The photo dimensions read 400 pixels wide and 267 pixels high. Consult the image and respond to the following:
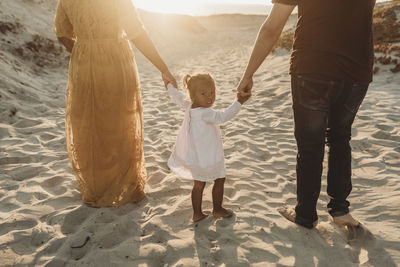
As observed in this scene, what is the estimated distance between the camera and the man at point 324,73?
1968 millimetres

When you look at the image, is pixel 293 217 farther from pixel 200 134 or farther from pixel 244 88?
pixel 244 88

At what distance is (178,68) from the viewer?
12.2 meters

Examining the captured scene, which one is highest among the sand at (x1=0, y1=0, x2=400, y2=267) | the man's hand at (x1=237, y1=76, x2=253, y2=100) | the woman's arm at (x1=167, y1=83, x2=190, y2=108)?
the man's hand at (x1=237, y1=76, x2=253, y2=100)

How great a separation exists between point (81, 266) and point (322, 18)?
248 centimetres

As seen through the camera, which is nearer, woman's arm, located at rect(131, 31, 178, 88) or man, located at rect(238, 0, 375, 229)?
man, located at rect(238, 0, 375, 229)

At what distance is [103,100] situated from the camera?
266 cm

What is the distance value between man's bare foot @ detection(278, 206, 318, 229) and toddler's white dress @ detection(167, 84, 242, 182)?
2.50ft

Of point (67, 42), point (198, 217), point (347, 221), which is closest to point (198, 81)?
point (198, 217)

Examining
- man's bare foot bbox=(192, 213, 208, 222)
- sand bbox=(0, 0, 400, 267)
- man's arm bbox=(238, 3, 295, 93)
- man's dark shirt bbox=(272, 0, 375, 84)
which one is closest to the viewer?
man's dark shirt bbox=(272, 0, 375, 84)

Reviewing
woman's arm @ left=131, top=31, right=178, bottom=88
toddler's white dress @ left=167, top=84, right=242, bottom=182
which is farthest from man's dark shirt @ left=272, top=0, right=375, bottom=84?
woman's arm @ left=131, top=31, right=178, bottom=88

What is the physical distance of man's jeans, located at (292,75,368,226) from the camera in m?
2.11

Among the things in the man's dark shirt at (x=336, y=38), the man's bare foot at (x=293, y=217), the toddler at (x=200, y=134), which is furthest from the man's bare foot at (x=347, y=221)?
the man's dark shirt at (x=336, y=38)

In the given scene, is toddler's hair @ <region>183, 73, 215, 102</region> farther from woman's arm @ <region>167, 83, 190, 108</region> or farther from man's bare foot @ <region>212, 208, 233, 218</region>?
man's bare foot @ <region>212, 208, 233, 218</region>

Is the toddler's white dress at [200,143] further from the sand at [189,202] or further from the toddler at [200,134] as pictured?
the sand at [189,202]
